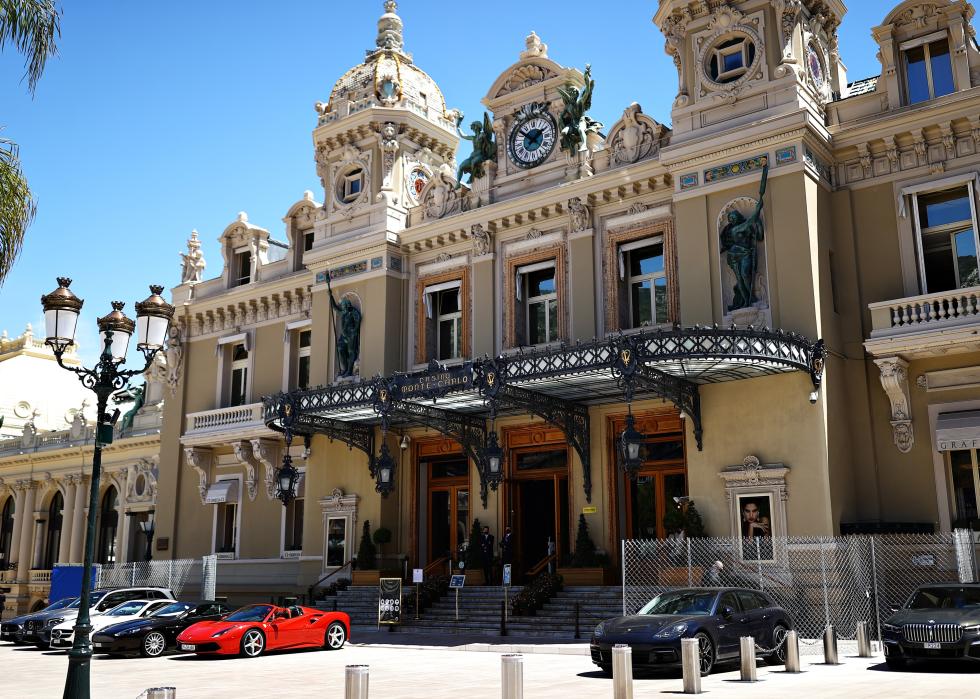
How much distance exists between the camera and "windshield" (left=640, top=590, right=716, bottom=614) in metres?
16.1

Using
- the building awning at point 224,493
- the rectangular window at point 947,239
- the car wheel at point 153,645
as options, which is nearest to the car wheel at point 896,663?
the rectangular window at point 947,239

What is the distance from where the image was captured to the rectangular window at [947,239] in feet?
75.5

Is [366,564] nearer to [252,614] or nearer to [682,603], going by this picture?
[252,614]

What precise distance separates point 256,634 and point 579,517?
945cm

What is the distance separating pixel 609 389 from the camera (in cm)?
2531

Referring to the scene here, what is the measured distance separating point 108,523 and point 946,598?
38.0 metres

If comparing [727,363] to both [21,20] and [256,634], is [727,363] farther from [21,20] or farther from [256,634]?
[21,20]

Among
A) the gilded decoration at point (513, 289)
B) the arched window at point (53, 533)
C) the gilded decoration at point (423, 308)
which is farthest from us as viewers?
the arched window at point (53, 533)

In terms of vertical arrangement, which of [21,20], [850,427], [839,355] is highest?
[21,20]

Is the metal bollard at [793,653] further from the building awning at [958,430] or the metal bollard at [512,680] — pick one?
the building awning at [958,430]

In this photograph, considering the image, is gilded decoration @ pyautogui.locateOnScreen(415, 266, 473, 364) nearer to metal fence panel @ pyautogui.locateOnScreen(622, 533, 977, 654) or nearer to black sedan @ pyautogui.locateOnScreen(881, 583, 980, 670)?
metal fence panel @ pyautogui.locateOnScreen(622, 533, 977, 654)

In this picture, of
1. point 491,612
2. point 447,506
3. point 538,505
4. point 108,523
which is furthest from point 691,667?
point 108,523

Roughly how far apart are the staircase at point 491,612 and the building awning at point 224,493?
869cm

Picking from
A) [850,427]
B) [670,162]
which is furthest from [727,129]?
[850,427]
